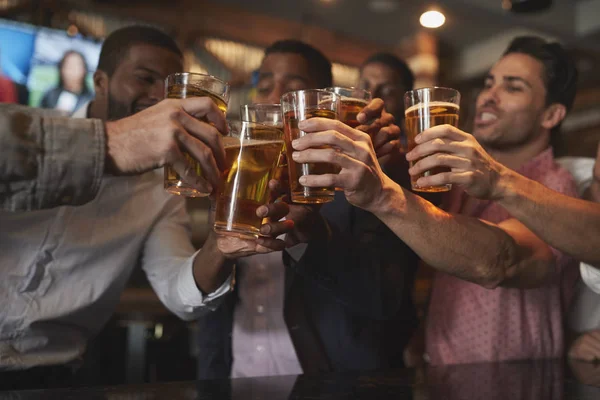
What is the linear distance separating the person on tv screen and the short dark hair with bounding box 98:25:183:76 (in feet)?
6.47

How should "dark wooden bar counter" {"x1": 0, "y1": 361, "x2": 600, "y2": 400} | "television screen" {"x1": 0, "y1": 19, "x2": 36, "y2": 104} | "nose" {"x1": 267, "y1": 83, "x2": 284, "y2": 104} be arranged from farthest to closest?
1. "television screen" {"x1": 0, "y1": 19, "x2": 36, "y2": 104}
2. "nose" {"x1": 267, "y1": 83, "x2": 284, "y2": 104}
3. "dark wooden bar counter" {"x1": 0, "y1": 361, "x2": 600, "y2": 400}

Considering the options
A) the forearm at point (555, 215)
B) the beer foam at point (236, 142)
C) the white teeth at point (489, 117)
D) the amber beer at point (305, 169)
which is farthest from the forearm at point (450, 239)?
the white teeth at point (489, 117)

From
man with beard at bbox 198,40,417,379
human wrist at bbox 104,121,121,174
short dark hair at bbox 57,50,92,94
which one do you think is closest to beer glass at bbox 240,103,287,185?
human wrist at bbox 104,121,121,174

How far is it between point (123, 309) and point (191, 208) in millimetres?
1081

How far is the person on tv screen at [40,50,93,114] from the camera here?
3.91m

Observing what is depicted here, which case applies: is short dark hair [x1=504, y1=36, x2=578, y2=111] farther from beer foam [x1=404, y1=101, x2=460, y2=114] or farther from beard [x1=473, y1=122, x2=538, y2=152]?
beer foam [x1=404, y1=101, x2=460, y2=114]

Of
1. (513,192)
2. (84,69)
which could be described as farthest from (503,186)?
(84,69)

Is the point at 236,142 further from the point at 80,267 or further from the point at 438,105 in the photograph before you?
the point at 80,267

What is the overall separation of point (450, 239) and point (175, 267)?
765 mm

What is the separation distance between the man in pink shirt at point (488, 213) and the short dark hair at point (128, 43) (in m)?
1.07

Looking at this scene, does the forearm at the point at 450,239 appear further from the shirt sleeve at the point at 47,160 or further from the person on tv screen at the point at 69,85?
the person on tv screen at the point at 69,85

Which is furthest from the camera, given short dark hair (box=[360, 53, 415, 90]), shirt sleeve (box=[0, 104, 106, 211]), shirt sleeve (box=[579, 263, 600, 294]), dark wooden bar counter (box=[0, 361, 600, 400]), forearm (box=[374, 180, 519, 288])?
short dark hair (box=[360, 53, 415, 90])

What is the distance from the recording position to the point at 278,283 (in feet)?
6.13

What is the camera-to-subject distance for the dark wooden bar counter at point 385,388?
1.10 meters
